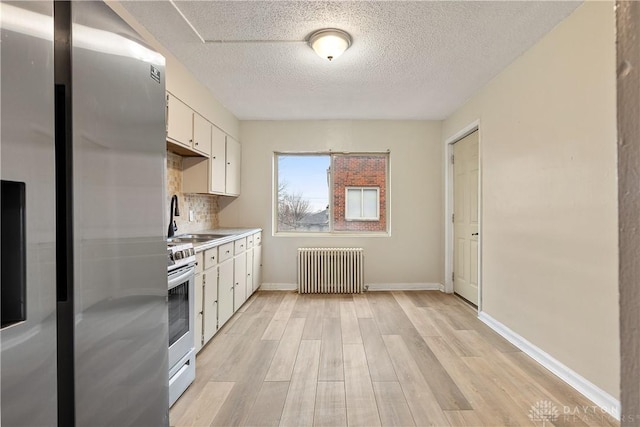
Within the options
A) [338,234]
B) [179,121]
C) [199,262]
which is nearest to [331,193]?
[338,234]

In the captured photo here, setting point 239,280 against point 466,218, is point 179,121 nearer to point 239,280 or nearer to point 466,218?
point 239,280

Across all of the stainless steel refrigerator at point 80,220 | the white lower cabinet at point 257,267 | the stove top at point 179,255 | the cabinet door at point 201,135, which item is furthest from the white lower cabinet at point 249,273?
the stainless steel refrigerator at point 80,220

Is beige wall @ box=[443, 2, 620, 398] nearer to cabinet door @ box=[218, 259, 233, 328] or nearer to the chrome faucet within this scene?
cabinet door @ box=[218, 259, 233, 328]

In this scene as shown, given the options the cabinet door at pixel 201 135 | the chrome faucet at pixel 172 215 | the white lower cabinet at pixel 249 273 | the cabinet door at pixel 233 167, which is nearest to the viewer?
the chrome faucet at pixel 172 215

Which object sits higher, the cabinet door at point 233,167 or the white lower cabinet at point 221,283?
the cabinet door at point 233,167

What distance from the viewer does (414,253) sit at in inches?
183

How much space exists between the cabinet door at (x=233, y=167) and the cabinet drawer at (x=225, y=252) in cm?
111

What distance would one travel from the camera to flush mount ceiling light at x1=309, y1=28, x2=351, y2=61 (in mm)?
2305

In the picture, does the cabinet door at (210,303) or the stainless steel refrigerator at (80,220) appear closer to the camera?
the stainless steel refrigerator at (80,220)

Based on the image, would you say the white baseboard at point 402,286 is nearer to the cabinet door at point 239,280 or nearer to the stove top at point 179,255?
the cabinet door at point 239,280

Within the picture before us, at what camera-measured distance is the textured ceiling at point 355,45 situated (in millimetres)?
2068

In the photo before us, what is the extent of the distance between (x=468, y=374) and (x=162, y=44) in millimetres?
3459

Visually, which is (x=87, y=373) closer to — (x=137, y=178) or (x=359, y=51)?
(x=137, y=178)

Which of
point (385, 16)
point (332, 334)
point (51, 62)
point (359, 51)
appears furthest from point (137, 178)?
point (332, 334)
